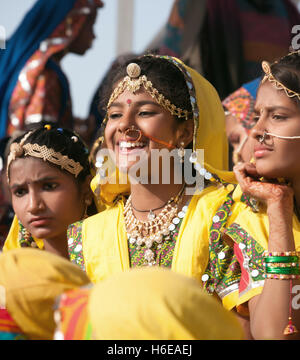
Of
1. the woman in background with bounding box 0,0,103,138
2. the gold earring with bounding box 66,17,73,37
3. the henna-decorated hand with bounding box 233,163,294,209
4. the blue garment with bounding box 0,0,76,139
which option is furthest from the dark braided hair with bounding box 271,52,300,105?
the gold earring with bounding box 66,17,73,37

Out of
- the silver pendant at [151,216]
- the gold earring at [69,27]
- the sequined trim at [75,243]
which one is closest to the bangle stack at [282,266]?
the silver pendant at [151,216]

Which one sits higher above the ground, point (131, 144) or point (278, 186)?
point (131, 144)

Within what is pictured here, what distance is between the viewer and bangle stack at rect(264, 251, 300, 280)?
277 centimetres

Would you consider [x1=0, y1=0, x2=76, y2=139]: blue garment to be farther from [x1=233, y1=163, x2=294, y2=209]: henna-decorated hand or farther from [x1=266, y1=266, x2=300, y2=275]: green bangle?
[x1=266, y1=266, x2=300, y2=275]: green bangle

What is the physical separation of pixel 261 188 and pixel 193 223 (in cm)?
48

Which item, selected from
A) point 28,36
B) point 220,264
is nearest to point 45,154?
point 220,264

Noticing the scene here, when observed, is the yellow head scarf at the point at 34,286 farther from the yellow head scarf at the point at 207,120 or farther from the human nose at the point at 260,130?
the yellow head scarf at the point at 207,120

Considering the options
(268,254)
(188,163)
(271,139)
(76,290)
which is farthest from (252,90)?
(76,290)

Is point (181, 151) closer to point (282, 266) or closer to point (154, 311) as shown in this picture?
point (282, 266)

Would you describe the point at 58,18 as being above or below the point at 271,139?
above

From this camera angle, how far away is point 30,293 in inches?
80.2

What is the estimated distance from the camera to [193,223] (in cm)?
336

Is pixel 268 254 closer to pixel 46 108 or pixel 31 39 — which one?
pixel 46 108
